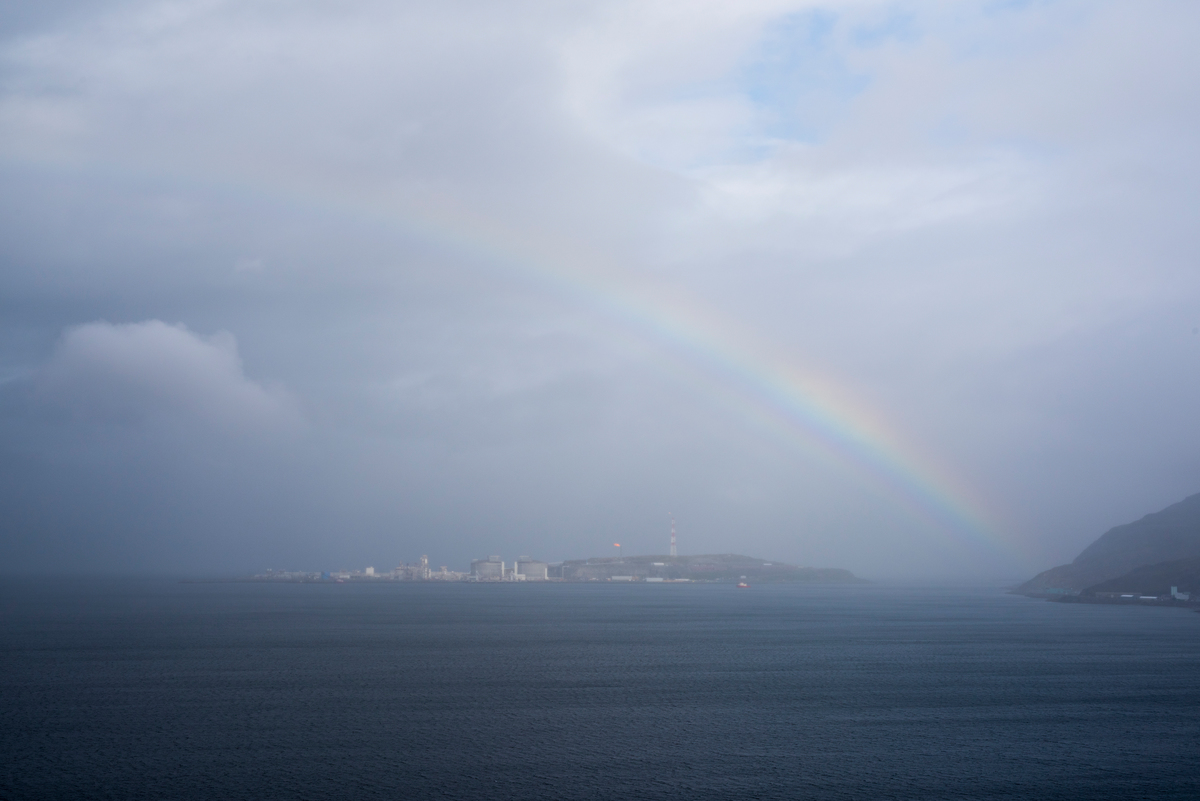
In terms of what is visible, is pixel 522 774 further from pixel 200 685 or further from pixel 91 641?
pixel 91 641

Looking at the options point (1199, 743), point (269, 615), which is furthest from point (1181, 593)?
point (269, 615)

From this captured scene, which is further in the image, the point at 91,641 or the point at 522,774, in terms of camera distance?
the point at 91,641

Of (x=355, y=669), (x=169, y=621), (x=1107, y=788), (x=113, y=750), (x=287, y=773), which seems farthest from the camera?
(x=169, y=621)

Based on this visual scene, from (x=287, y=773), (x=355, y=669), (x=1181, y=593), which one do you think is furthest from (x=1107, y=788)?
(x=1181, y=593)

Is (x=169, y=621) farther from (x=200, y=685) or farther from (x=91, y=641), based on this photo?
(x=200, y=685)

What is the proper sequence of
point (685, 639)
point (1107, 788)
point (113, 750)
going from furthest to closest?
point (685, 639)
point (113, 750)
point (1107, 788)

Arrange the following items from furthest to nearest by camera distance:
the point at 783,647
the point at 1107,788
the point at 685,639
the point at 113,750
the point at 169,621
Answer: the point at 169,621 → the point at 685,639 → the point at 783,647 → the point at 113,750 → the point at 1107,788
